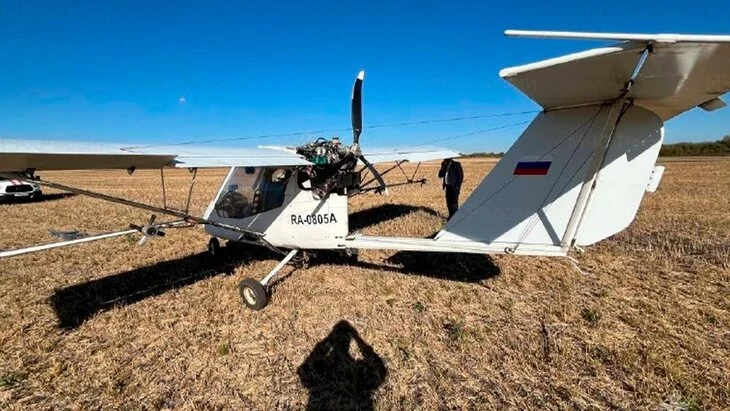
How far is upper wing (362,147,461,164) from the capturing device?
32.7ft

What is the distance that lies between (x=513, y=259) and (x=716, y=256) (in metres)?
4.02

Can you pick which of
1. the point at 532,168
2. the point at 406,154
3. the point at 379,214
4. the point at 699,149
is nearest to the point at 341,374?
the point at 532,168

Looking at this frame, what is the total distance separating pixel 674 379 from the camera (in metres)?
3.88

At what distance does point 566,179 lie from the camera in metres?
4.66

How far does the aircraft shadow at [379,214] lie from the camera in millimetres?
12593

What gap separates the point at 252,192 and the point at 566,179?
17.6 ft

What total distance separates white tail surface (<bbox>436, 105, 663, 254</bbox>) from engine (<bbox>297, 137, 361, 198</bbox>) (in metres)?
2.27

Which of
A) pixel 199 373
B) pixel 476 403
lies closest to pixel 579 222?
pixel 476 403

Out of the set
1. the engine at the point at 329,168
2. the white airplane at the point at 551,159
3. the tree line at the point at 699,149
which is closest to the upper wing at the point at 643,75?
the white airplane at the point at 551,159

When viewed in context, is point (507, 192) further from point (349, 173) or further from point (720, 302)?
point (720, 302)

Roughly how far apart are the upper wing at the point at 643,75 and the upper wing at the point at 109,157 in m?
3.86

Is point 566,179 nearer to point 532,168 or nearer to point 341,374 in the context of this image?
point 532,168

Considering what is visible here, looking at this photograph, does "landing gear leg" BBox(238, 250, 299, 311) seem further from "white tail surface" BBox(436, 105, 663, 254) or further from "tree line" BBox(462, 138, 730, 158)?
"tree line" BBox(462, 138, 730, 158)

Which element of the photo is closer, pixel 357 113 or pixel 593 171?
pixel 593 171
